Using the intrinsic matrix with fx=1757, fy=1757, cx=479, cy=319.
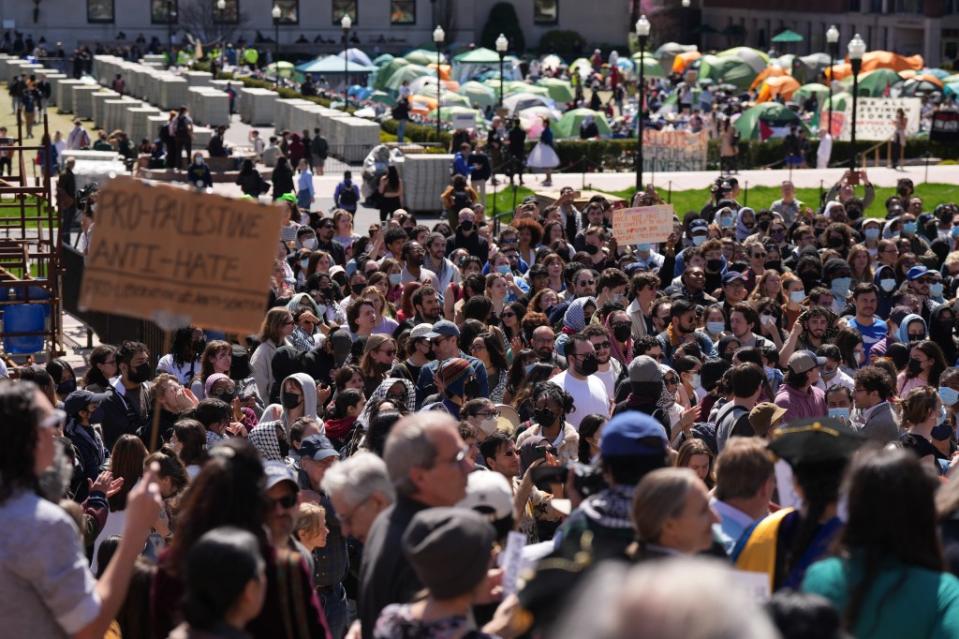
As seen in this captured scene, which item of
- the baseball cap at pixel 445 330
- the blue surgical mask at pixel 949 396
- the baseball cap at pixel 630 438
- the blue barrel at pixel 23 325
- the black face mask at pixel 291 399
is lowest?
the blue barrel at pixel 23 325

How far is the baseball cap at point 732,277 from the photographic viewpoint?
14419mm

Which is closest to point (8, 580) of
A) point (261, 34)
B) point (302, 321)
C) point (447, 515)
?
point (447, 515)

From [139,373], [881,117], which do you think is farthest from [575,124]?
[139,373]

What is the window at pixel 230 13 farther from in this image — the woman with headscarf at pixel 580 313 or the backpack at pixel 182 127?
the woman with headscarf at pixel 580 313

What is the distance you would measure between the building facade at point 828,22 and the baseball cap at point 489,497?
252 feet

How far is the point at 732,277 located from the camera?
48.9ft

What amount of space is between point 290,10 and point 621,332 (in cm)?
8049

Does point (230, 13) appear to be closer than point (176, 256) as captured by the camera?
No

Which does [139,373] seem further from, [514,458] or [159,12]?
[159,12]

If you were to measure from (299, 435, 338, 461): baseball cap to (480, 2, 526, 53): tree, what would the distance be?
278 feet

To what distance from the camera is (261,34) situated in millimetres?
88938

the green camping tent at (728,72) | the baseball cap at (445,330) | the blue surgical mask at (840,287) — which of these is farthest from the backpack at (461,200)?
the green camping tent at (728,72)

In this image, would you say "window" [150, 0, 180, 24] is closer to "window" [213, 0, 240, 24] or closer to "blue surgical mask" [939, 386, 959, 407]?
"window" [213, 0, 240, 24]

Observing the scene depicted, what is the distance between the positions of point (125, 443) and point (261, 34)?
82.3 m
